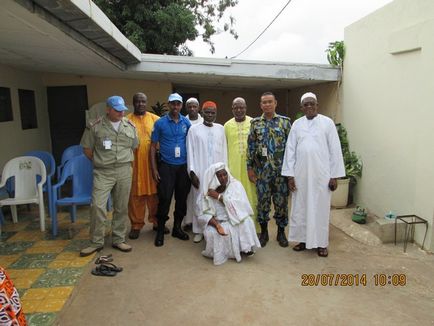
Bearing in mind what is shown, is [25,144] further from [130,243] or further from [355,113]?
[355,113]

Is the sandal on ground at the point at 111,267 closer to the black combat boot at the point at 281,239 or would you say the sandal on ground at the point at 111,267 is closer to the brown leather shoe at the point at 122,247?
the brown leather shoe at the point at 122,247

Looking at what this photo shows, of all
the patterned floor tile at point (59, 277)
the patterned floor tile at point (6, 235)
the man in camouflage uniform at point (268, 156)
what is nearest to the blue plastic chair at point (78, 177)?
the patterned floor tile at point (6, 235)

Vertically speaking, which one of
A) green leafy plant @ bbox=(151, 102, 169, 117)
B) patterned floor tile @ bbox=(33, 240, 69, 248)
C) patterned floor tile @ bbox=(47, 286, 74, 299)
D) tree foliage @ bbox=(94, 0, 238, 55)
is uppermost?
tree foliage @ bbox=(94, 0, 238, 55)

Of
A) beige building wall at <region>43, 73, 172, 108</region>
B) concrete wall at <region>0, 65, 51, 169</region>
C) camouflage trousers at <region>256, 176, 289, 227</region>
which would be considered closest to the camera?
camouflage trousers at <region>256, 176, 289, 227</region>

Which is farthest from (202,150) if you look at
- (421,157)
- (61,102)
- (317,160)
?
(61,102)

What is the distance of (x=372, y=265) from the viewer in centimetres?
378

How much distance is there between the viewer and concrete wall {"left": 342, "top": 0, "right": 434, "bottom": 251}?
4066 millimetres

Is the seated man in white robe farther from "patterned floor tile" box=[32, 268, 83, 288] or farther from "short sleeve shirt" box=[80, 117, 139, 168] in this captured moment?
"patterned floor tile" box=[32, 268, 83, 288]

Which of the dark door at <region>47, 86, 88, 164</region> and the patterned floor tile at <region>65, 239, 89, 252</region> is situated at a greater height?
the dark door at <region>47, 86, 88, 164</region>

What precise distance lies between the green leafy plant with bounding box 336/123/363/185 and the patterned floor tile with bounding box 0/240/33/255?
15.2 feet

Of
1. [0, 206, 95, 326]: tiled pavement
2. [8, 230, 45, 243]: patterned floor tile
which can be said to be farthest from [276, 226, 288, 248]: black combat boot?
[8, 230, 45, 243]: patterned floor tile

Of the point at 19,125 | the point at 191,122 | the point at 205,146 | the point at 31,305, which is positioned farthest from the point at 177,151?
the point at 19,125

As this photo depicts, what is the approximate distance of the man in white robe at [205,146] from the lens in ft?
13.8

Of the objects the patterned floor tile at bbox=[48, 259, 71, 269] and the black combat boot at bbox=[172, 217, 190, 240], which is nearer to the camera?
the patterned floor tile at bbox=[48, 259, 71, 269]
